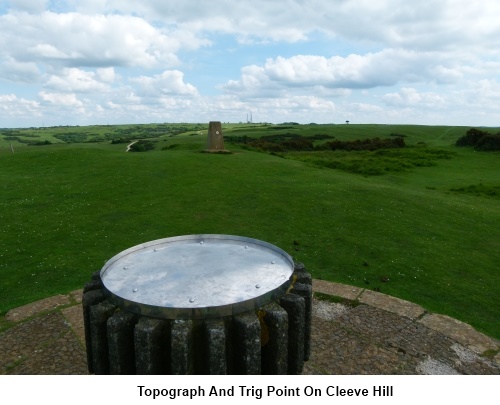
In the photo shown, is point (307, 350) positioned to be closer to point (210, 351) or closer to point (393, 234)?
point (210, 351)

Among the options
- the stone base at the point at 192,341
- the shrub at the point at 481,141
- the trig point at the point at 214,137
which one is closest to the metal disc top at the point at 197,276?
the stone base at the point at 192,341

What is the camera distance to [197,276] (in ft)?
14.2

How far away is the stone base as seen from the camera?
358 centimetres

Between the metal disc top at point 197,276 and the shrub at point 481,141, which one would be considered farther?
the shrub at point 481,141

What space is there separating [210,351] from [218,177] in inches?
610

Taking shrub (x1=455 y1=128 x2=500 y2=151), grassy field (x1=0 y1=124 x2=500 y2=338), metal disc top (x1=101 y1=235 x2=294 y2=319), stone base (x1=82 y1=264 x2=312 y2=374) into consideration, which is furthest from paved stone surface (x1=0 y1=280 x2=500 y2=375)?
shrub (x1=455 y1=128 x2=500 y2=151)

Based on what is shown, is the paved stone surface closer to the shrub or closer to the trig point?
the trig point

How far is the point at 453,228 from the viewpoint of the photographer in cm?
1203

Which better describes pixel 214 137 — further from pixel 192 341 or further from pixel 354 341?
pixel 192 341

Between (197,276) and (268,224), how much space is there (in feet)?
25.4

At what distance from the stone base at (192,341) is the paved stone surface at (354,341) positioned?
1.56 m

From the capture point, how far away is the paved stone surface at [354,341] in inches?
212

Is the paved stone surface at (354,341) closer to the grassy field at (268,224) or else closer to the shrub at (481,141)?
the grassy field at (268,224)

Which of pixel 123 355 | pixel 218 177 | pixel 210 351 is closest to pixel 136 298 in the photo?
pixel 123 355
